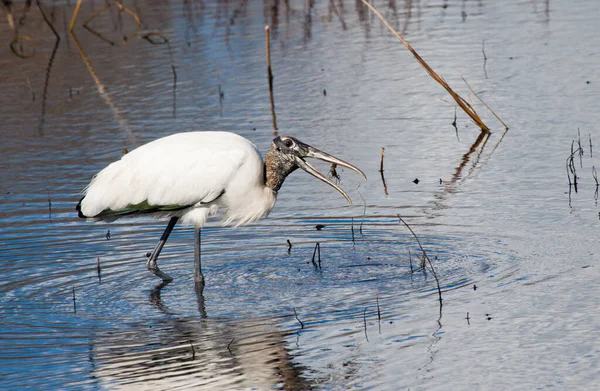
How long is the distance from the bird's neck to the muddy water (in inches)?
22.5

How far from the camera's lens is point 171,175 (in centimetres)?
810

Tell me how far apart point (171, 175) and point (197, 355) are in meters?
1.97

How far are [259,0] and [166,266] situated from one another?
1638 centimetres

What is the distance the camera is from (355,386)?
5730 millimetres

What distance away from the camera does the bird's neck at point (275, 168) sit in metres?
8.27

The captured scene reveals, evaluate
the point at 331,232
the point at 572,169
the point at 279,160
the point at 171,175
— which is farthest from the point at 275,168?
the point at 572,169

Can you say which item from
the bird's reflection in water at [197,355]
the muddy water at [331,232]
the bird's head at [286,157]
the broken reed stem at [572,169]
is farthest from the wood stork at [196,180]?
the broken reed stem at [572,169]

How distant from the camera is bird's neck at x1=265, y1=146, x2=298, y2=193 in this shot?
827 cm

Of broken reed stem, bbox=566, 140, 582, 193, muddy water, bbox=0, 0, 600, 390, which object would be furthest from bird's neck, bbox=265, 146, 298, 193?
broken reed stem, bbox=566, 140, 582, 193

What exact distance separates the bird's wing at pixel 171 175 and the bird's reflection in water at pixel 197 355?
104 centimetres

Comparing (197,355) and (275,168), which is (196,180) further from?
(197,355)

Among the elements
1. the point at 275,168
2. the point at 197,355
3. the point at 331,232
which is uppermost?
the point at 275,168

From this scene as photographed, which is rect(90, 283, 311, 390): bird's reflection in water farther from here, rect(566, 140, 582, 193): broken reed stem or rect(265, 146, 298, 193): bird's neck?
rect(566, 140, 582, 193): broken reed stem

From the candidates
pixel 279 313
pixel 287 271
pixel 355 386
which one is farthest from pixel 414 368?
pixel 287 271
